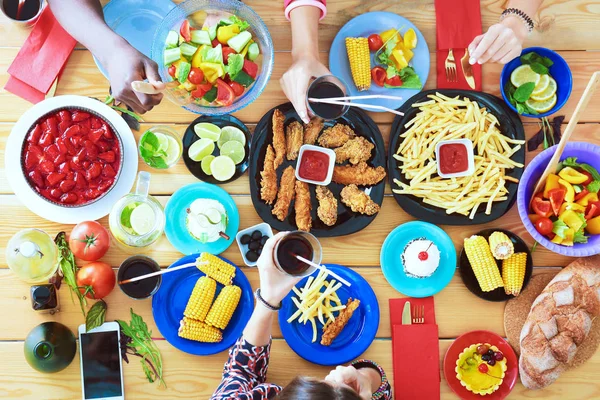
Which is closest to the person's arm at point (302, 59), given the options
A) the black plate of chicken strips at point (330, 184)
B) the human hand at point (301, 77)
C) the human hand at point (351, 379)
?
the human hand at point (301, 77)

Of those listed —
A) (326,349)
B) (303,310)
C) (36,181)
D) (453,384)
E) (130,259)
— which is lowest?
(453,384)

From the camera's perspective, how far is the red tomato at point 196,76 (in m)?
2.28

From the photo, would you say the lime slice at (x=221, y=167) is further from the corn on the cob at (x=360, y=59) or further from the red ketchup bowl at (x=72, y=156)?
the corn on the cob at (x=360, y=59)

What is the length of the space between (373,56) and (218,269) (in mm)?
1292

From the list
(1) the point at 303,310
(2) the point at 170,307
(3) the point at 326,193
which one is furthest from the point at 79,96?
(1) the point at 303,310

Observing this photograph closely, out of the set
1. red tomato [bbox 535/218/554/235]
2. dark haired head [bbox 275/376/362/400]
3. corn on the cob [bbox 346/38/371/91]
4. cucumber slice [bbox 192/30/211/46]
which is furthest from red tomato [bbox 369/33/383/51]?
dark haired head [bbox 275/376/362/400]

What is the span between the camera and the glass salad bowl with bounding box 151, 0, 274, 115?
2.30m

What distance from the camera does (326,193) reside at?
249 cm

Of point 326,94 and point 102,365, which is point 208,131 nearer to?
point 326,94

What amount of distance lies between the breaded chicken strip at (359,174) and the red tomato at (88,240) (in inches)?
44.4

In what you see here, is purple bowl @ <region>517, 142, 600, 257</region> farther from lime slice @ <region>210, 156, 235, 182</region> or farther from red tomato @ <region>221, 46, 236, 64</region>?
red tomato @ <region>221, 46, 236, 64</region>

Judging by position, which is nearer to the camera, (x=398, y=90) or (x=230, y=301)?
(x=230, y=301)

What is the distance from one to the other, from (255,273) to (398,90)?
1.14m

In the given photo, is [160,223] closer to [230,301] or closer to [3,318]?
[230,301]
